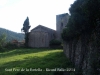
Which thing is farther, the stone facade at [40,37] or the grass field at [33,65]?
the stone facade at [40,37]

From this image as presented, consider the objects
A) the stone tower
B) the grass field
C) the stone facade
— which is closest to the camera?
the grass field

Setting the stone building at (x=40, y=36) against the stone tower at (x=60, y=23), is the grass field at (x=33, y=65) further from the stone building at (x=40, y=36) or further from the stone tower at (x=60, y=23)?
the stone tower at (x=60, y=23)

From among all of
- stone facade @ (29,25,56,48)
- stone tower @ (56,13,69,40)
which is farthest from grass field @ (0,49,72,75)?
stone tower @ (56,13,69,40)

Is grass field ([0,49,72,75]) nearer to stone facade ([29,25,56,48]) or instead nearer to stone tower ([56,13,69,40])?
stone facade ([29,25,56,48])

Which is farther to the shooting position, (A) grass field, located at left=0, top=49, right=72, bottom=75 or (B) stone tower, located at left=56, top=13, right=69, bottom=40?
(B) stone tower, located at left=56, top=13, right=69, bottom=40

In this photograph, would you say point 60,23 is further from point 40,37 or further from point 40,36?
point 40,37

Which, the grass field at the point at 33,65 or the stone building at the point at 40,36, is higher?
the stone building at the point at 40,36

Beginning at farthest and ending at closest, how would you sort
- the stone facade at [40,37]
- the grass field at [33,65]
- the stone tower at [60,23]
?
the stone tower at [60,23] < the stone facade at [40,37] < the grass field at [33,65]

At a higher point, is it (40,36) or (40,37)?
(40,36)

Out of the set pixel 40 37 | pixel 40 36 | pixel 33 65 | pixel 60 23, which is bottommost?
pixel 33 65

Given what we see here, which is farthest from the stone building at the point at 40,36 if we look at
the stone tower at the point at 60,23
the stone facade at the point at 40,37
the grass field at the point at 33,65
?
the grass field at the point at 33,65

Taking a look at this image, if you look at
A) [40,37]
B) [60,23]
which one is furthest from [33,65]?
[60,23]

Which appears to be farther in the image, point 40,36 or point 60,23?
point 60,23

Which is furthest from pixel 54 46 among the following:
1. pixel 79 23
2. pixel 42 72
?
pixel 79 23
